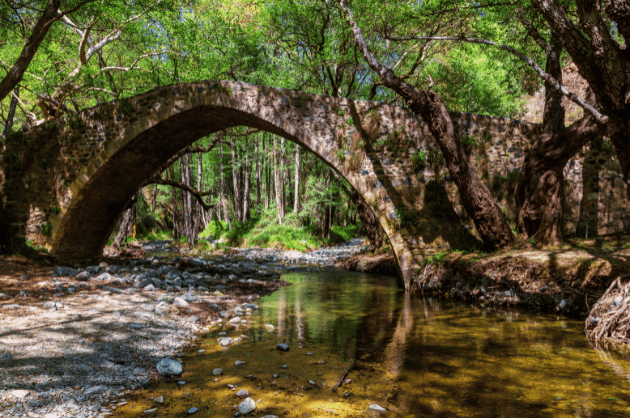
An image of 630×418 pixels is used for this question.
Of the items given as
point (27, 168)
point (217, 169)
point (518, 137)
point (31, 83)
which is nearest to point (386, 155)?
point (518, 137)

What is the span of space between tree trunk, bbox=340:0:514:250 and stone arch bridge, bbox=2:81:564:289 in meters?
0.56

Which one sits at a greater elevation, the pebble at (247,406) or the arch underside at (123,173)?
the arch underside at (123,173)

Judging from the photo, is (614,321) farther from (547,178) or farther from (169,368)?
(169,368)

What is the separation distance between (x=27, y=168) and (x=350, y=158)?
298 inches

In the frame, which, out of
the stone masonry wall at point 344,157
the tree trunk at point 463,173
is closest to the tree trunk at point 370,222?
the stone masonry wall at point 344,157

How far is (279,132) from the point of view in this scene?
8.10 m

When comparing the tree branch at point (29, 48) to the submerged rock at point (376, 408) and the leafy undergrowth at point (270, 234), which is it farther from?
the leafy undergrowth at point (270, 234)

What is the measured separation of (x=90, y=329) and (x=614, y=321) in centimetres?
531

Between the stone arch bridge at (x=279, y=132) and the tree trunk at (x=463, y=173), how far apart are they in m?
0.56

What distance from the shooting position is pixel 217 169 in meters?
26.1

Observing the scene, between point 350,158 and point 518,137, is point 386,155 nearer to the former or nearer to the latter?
point 350,158

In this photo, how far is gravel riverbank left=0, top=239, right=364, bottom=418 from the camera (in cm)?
223

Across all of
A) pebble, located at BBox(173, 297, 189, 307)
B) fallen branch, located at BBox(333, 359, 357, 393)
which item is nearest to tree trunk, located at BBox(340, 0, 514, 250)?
fallen branch, located at BBox(333, 359, 357, 393)

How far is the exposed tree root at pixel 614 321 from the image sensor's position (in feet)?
12.0
